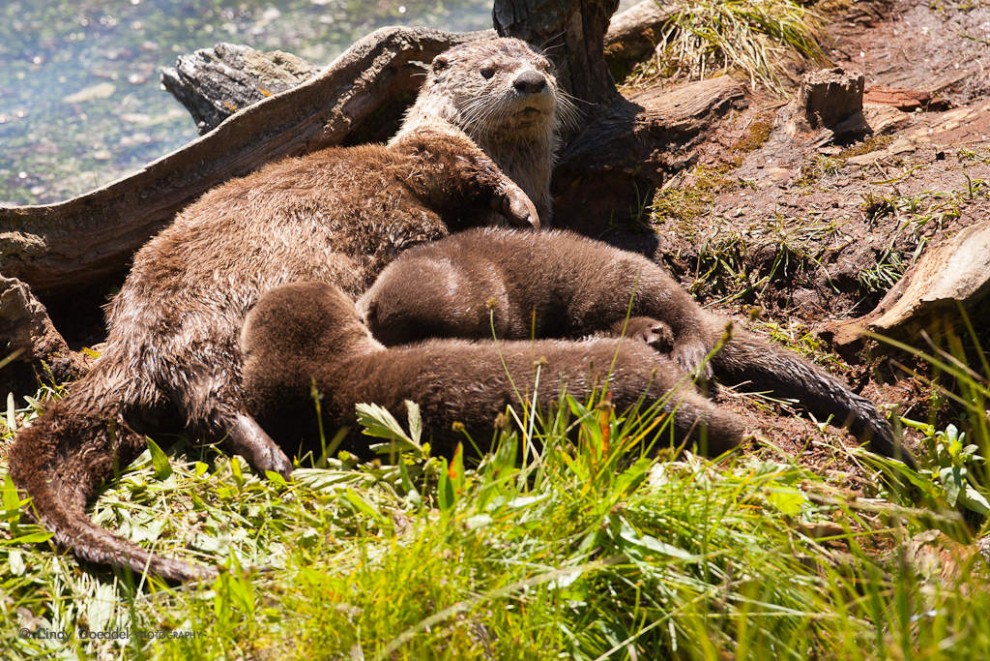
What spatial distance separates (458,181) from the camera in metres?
3.93

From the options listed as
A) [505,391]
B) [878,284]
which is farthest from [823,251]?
[505,391]

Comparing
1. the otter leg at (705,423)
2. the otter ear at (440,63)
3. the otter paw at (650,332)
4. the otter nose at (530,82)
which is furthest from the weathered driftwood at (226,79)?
the otter leg at (705,423)

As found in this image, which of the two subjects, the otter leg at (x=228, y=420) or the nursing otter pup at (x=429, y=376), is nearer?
the nursing otter pup at (x=429, y=376)

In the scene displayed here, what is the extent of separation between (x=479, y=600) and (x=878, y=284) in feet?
8.04

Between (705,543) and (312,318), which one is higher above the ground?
(312,318)

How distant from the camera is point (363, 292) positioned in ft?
11.4

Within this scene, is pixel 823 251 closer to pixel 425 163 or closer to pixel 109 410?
pixel 425 163

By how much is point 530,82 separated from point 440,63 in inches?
23.0

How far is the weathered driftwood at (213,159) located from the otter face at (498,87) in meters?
0.35

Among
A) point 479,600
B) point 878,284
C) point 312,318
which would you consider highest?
point 312,318

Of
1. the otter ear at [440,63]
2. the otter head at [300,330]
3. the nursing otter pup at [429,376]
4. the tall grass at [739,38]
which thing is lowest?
the nursing otter pup at [429,376]

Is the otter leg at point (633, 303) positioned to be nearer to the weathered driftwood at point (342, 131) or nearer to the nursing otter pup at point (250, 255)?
the nursing otter pup at point (250, 255)

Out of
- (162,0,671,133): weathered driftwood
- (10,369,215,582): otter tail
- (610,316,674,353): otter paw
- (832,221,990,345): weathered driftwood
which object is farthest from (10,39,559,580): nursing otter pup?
(832,221,990,345): weathered driftwood

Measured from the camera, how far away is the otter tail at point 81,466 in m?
2.38
